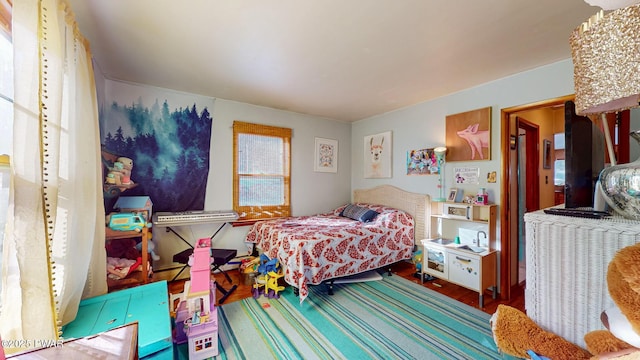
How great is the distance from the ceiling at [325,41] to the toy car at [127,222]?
4.82ft

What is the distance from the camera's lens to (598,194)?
785 millimetres

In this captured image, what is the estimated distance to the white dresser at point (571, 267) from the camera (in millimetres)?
569

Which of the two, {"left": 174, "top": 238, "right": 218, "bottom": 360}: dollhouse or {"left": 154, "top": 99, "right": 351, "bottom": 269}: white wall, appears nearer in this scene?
{"left": 174, "top": 238, "right": 218, "bottom": 360}: dollhouse

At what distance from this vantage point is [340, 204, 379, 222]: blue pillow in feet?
11.7

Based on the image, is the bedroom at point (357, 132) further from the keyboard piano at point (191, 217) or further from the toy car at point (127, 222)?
the toy car at point (127, 222)

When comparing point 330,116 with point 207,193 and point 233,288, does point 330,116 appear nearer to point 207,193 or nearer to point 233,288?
point 207,193

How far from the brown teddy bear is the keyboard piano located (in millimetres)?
2892

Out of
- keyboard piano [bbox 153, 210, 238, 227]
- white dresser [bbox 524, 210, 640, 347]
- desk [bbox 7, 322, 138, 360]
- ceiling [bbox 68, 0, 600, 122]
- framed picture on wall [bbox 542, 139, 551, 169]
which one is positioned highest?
ceiling [bbox 68, 0, 600, 122]

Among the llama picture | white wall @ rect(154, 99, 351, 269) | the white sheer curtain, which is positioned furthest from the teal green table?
the llama picture

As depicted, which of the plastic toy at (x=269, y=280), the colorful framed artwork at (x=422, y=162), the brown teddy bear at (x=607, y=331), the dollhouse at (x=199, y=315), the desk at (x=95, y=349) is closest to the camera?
the brown teddy bear at (x=607, y=331)

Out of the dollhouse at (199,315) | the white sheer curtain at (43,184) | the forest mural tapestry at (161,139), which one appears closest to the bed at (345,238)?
the dollhouse at (199,315)

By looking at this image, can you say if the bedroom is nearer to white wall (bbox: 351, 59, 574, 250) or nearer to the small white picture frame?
white wall (bbox: 351, 59, 574, 250)

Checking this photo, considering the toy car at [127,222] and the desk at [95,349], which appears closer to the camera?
the desk at [95,349]

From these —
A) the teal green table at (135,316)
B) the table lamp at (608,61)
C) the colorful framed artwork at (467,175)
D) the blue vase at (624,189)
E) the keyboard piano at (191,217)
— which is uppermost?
the table lamp at (608,61)
